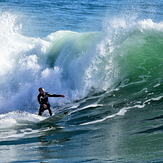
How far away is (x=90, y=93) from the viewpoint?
30.3 ft

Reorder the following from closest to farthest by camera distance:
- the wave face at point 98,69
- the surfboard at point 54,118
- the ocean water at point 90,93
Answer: the ocean water at point 90,93 < the surfboard at point 54,118 < the wave face at point 98,69

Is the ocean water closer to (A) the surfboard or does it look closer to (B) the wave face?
(B) the wave face

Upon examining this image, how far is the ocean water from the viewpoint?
14.2 ft

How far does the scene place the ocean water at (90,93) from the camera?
14.2ft

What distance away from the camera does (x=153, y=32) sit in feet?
34.7

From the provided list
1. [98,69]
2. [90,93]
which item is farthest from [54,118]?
[98,69]

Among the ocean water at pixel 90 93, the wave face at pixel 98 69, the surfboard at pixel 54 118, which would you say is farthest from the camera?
the wave face at pixel 98 69

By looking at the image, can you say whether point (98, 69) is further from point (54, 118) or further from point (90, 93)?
point (54, 118)

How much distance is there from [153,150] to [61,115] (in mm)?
4044

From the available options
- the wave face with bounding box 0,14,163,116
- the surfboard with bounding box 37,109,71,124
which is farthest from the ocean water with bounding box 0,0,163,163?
the surfboard with bounding box 37,109,71,124

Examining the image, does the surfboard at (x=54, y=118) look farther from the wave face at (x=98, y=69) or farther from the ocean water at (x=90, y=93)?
the wave face at (x=98, y=69)

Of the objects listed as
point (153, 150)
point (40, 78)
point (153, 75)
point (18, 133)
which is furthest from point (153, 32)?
point (153, 150)

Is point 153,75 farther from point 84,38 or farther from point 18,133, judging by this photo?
point 18,133

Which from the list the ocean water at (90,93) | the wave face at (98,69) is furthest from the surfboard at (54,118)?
the wave face at (98,69)
